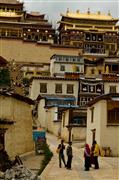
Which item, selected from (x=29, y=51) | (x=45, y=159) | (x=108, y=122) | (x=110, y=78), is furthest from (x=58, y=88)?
(x=45, y=159)

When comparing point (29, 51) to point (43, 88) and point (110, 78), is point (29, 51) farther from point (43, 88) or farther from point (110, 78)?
point (110, 78)

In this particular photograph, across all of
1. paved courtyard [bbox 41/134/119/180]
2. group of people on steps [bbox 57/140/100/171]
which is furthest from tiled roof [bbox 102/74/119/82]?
group of people on steps [bbox 57/140/100/171]

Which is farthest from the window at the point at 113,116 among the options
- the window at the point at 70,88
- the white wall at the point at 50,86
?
the window at the point at 70,88

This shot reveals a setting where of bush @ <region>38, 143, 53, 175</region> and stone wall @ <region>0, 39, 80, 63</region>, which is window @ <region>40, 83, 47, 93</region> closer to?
stone wall @ <region>0, 39, 80, 63</region>

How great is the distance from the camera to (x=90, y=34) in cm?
7912

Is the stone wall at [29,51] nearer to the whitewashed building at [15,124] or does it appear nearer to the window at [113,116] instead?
the window at [113,116]

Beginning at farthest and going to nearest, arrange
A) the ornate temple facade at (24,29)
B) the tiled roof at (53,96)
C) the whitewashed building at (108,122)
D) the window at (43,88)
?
the ornate temple facade at (24,29)
the window at (43,88)
the tiled roof at (53,96)
the whitewashed building at (108,122)

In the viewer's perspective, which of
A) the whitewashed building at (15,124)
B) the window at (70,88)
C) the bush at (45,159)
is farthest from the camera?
the window at (70,88)

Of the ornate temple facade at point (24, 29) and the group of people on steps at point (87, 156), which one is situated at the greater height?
the ornate temple facade at point (24, 29)

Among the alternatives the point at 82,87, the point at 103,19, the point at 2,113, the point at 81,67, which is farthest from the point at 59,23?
the point at 2,113

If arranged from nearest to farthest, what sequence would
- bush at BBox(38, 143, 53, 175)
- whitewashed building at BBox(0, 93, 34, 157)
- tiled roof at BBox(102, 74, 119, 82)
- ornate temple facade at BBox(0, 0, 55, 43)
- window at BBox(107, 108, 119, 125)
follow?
bush at BBox(38, 143, 53, 175) < whitewashed building at BBox(0, 93, 34, 157) < window at BBox(107, 108, 119, 125) < tiled roof at BBox(102, 74, 119, 82) < ornate temple facade at BBox(0, 0, 55, 43)

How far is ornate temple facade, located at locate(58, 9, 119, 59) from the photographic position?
255 feet

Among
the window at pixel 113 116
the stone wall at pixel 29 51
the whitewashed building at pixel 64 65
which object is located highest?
the stone wall at pixel 29 51

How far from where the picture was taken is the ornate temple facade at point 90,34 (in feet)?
255
